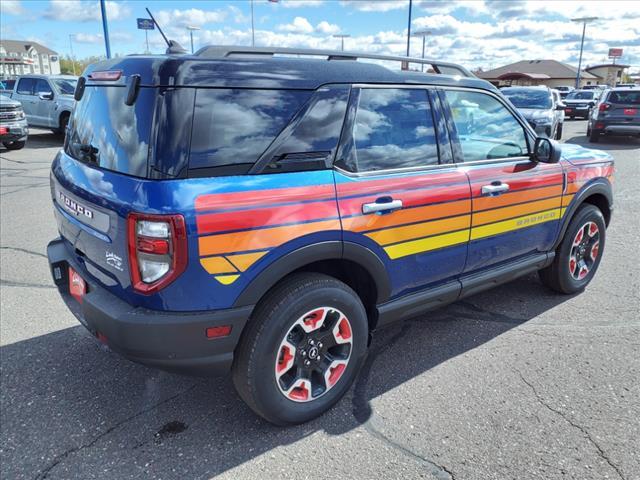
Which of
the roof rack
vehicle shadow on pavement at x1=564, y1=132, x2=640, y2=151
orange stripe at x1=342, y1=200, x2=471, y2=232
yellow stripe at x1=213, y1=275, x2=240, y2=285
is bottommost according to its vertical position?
vehicle shadow on pavement at x1=564, y1=132, x2=640, y2=151

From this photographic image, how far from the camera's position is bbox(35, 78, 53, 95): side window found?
15.6 m

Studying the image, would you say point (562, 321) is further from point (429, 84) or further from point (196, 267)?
point (196, 267)

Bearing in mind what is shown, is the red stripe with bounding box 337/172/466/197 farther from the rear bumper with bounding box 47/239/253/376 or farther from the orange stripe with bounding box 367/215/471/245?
the rear bumper with bounding box 47/239/253/376

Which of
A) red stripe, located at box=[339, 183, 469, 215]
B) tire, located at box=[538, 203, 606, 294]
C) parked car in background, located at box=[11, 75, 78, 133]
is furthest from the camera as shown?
parked car in background, located at box=[11, 75, 78, 133]

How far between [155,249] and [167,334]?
38 centimetres

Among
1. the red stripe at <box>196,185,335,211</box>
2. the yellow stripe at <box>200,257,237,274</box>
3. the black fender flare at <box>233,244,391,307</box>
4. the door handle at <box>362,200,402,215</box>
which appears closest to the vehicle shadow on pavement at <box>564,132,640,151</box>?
the door handle at <box>362,200,402,215</box>

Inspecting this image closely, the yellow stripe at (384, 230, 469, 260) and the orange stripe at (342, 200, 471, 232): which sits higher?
the orange stripe at (342, 200, 471, 232)

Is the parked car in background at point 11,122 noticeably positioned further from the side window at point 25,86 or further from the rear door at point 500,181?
the rear door at point 500,181

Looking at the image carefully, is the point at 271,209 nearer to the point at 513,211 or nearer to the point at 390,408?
the point at 390,408

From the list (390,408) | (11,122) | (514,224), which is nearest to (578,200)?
(514,224)

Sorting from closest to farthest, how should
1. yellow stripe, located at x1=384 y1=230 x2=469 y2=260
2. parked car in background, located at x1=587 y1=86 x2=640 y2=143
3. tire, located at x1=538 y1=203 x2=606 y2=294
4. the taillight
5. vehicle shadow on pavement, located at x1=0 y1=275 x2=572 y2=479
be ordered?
the taillight < vehicle shadow on pavement, located at x1=0 y1=275 x2=572 y2=479 < yellow stripe, located at x1=384 y1=230 x2=469 y2=260 < tire, located at x1=538 y1=203 x2=606 y2=294 < parked car in background, located at x1=587 y1=86 x2=640 y2=143

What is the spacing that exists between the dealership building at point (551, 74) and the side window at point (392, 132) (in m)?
67.8

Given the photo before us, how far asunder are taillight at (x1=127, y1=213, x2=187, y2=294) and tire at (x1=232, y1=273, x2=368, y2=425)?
503 millimetres

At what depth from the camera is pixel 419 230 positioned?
2998 mm
